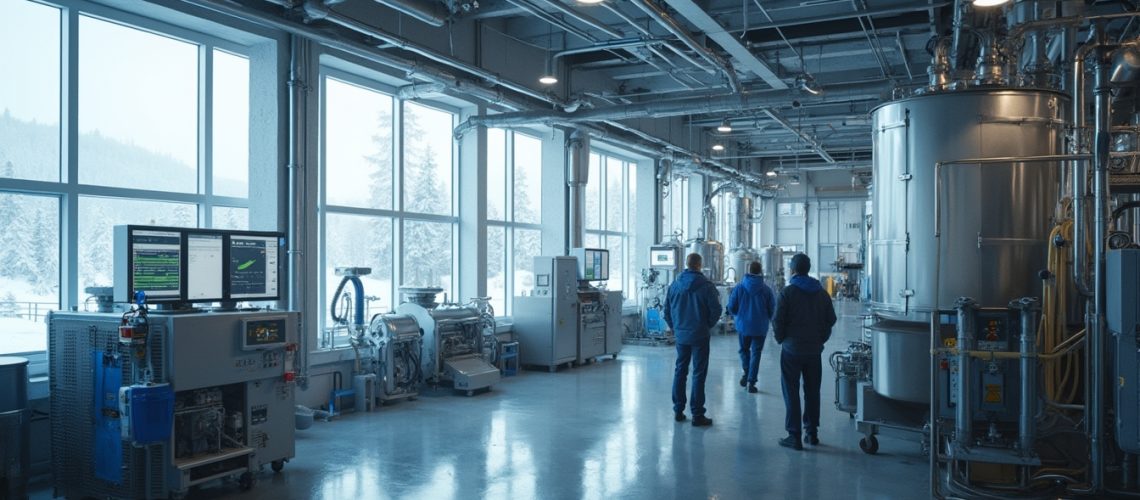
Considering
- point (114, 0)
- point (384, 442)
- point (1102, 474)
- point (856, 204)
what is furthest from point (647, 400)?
point (856, 204)

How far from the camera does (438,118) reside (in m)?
10.7

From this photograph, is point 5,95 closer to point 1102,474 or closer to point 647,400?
point 647,400

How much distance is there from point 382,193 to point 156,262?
4655 mm

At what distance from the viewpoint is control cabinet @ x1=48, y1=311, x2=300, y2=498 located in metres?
4.92

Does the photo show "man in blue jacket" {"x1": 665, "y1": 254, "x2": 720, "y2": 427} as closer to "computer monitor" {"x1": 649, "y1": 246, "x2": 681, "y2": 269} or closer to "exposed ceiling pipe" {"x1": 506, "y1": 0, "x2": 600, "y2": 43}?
"exposed ceiling pipe" {"x1": 506, "y1": 0, "x2": 600, "y2": 43}

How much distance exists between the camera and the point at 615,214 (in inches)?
635

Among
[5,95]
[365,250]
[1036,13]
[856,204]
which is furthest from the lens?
[856,204]

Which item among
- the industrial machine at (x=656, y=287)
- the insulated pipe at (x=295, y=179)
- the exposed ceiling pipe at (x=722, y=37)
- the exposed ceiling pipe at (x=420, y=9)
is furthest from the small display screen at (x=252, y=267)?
the industrial machine at (x=656, y=287)

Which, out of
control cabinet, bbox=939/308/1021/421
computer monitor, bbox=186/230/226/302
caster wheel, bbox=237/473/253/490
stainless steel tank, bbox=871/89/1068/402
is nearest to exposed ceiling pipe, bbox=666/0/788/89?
stainless steel tank, bbox=871/89/1068/402

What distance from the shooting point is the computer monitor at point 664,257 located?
48.4 ft

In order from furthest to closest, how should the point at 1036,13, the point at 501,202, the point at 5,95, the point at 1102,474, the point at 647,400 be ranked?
1. the point at 501,202
2. the point at 647,400
3. the point at 1036,13
4. the point at 5,95
5. the point at 1102,474

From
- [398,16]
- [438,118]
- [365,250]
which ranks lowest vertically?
[365,250]

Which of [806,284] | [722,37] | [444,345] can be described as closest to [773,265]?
[722,37]

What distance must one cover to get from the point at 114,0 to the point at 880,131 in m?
6.25
